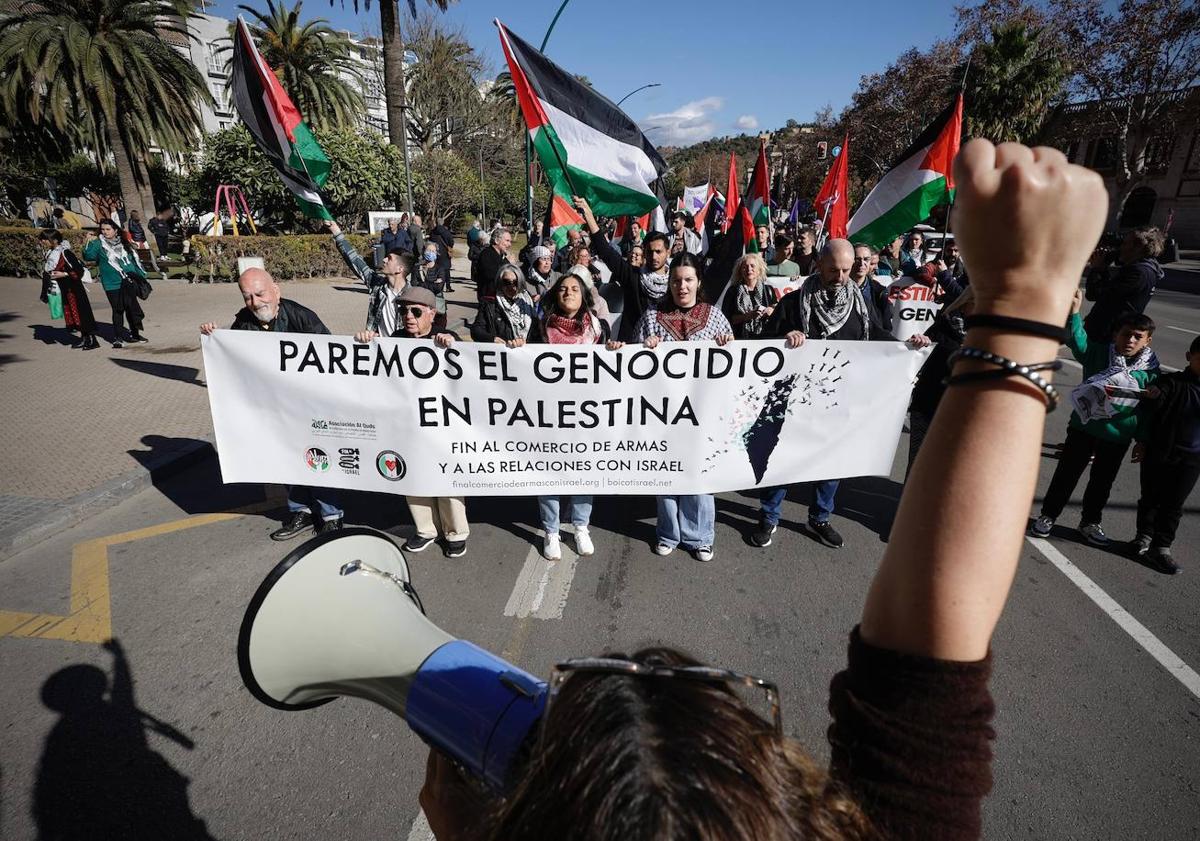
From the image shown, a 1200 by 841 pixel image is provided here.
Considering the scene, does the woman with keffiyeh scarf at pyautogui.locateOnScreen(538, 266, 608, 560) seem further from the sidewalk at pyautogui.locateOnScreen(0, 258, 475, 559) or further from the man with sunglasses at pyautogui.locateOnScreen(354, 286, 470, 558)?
the sidewalk at pyautogui.locateOnScreen(0, 258, 475, 559)

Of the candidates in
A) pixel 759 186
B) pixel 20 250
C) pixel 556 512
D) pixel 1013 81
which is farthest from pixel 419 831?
pixel 1013 81

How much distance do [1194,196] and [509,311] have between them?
45549 millimetres

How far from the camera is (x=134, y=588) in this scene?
3.58 m

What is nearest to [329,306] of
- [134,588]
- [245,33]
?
[245,33]

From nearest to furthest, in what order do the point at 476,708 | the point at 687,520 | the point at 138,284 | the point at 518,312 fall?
the point at 476,708 → the point at 687,520 → the point at 518,312 → the point at 138,284

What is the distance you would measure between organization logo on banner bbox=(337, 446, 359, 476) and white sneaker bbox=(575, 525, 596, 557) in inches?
58.0

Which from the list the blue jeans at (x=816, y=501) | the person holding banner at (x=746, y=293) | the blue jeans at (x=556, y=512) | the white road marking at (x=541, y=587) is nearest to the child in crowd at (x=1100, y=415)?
the blue jeans at (x=816, y=501)

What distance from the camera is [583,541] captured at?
405 cm

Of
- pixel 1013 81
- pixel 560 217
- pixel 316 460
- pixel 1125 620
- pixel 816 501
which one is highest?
pixel 1013 81

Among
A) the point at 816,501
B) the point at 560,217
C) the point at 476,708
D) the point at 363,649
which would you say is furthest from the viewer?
the point at 560,217

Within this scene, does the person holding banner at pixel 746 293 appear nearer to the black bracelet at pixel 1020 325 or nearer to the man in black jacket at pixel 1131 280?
the man in black jacket at pixel 1131 280

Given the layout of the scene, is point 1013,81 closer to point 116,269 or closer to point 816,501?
point 816,501

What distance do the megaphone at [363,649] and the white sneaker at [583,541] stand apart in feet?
9.05

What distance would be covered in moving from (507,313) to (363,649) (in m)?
3.53
